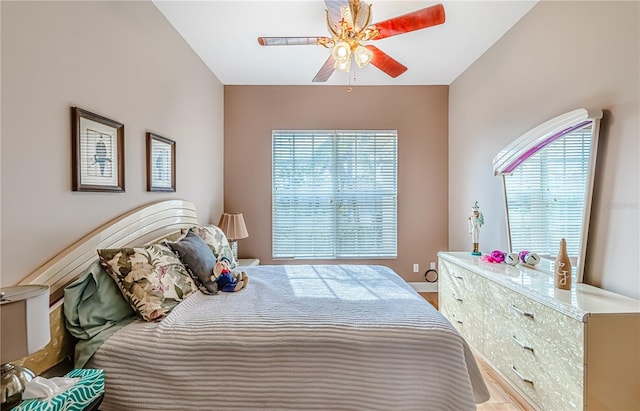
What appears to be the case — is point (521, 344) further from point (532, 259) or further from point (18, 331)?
point (18, 331)

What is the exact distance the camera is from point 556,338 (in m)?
1.73

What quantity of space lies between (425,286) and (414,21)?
129 inches

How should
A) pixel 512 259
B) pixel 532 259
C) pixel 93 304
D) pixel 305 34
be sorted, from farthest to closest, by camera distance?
pixel 305 34 < pixel 512 259 < pixel 532 259 < pixel 93 304

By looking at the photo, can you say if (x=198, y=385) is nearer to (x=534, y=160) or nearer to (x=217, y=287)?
(x=217, y=287)

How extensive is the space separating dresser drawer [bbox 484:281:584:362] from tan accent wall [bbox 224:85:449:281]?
190cm

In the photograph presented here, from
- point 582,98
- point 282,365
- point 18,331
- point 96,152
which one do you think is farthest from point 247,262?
point 582,98

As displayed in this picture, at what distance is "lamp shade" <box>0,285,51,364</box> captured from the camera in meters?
1.01

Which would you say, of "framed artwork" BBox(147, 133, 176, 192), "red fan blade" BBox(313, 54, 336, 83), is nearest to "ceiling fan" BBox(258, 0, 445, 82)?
"red fan blade" BBox(313, 54, 336, 83)

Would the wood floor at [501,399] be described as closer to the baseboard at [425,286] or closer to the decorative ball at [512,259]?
the decorative ball at [512,259]

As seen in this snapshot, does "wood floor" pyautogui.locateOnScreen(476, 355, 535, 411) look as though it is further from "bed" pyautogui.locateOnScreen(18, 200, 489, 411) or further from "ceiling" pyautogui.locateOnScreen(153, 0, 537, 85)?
"ceiling" pyautogui.locateOnScreen(153, 0, 537, 85)

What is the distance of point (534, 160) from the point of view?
252cm

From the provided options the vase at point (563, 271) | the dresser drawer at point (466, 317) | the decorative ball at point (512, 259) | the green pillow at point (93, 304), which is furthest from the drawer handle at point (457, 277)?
the green pillow at point (93, 304)

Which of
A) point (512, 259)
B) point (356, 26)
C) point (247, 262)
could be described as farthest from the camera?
point (247, 262)

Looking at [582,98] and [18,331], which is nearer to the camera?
[18,331]
